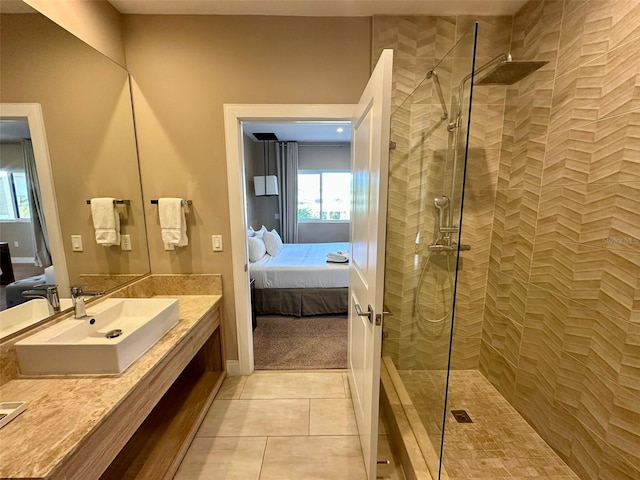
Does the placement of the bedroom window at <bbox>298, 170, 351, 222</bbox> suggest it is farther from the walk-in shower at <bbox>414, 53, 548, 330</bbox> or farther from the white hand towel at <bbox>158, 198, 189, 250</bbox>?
the walk-in shower at <bbox>414, 53, 548, 330</bbox>

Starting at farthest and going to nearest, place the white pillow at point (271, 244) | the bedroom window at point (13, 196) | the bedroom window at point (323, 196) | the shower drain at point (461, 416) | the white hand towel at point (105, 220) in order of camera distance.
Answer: the bedroom window at point (323, 196), the white pillow at point (271, 244), the shower drain at point (461, 416), the white hand towel at point (105, 220), the bedroom window at point (13, 196)

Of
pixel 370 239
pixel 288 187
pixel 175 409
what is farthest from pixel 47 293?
pixel 288 187

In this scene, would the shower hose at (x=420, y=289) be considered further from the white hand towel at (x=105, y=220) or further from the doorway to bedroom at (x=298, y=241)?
the white hand towel at (x=105, y=220)

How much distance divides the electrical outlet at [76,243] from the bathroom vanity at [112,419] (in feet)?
1.49

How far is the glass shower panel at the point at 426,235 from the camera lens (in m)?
1.34

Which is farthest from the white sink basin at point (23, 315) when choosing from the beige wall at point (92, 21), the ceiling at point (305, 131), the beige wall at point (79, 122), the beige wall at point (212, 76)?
the ceiling at point (305, 131)

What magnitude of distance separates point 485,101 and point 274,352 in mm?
2729

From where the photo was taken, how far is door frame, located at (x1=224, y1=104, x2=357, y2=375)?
1918 millimetres

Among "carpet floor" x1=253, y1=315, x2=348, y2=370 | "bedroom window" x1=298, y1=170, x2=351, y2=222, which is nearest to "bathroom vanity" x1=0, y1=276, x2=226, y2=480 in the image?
A: "carpet floor" x1=253, y1=315, x2=348, y2=370

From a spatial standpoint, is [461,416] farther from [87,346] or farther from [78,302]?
[78,302]

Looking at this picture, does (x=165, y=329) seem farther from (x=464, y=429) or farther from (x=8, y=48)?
(x=464, y=429)

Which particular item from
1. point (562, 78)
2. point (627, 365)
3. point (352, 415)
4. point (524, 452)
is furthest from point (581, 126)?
point (352, 415)

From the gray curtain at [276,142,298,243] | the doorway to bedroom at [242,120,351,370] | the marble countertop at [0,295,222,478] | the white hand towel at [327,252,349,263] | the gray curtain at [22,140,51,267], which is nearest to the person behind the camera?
the marble countertop at [0,295,222,478]

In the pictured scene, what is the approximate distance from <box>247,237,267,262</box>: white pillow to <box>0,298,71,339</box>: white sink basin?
2.30m
